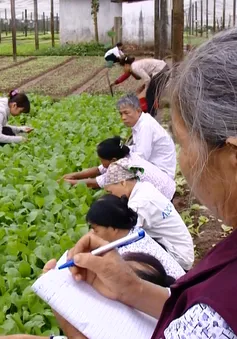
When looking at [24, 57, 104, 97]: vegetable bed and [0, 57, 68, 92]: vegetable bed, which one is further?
[0, 57, 68, 92]: vegetable bed

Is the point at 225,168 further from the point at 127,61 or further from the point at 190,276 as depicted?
the point at 127,61

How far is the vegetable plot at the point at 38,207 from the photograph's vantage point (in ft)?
10.1

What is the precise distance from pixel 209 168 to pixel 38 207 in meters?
3.57

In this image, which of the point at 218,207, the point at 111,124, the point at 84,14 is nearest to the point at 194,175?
the point at 218,207

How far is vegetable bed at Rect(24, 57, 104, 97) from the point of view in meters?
16.0

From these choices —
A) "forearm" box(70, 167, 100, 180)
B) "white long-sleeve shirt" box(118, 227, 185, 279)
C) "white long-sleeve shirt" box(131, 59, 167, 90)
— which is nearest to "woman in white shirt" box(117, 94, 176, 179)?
"forearm" box(70, 167, 100, 180)

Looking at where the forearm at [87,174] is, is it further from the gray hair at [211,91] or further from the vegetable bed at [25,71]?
the vegetable bed at [25,71]

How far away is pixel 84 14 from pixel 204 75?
107 feet

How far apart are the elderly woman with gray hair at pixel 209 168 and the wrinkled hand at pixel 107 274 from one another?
372 millimetres

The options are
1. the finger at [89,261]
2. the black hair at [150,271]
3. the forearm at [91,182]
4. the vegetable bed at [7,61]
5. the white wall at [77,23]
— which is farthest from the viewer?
the white wall at [77,23]

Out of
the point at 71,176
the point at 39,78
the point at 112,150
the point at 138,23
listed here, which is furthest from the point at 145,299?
the point at 138,23

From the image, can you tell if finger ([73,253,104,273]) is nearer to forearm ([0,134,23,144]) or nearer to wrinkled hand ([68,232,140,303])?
wrinkled hand ([68,232,140,303])

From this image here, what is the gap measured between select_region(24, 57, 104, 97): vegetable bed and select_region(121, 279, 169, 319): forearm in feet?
44.6

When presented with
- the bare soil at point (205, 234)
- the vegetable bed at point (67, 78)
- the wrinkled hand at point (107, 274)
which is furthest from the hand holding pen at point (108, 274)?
the vegetable bed at point (67, 78)
